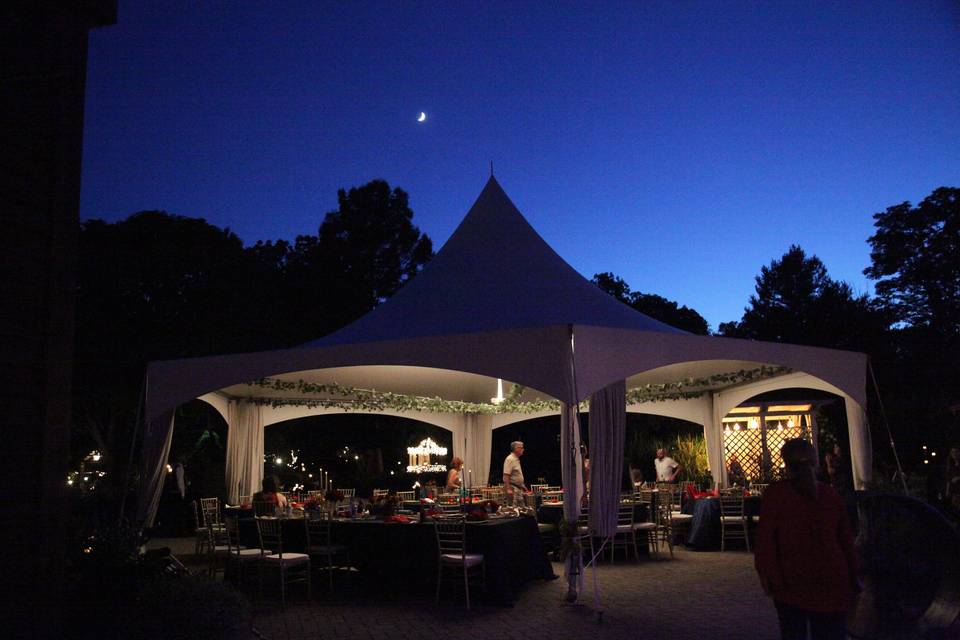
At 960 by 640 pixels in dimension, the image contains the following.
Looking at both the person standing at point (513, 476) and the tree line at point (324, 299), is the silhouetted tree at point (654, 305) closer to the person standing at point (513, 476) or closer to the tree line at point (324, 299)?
the tree line at point (324, 299)

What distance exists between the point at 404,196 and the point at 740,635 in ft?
75.5

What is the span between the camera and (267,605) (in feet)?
24.8

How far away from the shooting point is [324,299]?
21.9m

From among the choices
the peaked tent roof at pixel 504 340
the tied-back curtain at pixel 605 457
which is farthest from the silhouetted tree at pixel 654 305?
the tied-back curtain at pixel 605 457

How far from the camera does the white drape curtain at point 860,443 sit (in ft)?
30.5

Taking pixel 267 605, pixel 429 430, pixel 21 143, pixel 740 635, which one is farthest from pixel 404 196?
pixel 21 143

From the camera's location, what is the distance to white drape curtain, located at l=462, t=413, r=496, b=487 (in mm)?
15844

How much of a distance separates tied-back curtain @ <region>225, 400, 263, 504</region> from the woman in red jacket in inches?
427

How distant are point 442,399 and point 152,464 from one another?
7026 mm

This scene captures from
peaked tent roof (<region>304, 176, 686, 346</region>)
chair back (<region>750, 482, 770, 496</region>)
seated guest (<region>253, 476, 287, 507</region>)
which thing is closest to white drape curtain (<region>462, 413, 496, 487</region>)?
chair back (<region>750, 482, 770, 496</region>)

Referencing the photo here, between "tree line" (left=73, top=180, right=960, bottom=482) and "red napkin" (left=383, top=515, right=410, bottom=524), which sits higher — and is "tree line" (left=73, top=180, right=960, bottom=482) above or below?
above

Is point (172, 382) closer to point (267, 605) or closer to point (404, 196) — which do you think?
point (267, 605)

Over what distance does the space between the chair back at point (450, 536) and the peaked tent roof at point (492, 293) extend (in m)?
1.83

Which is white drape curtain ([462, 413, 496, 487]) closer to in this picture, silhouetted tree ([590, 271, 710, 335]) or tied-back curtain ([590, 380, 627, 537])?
tied-back curtain ([590, 380, 627, 537])
